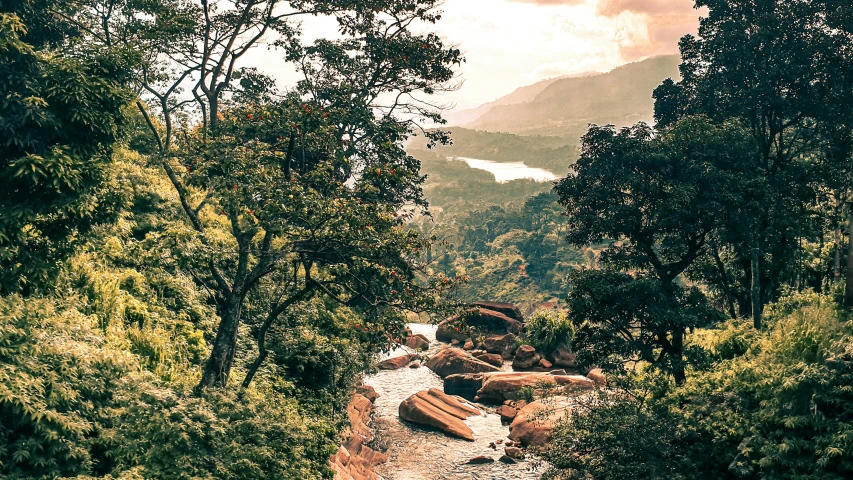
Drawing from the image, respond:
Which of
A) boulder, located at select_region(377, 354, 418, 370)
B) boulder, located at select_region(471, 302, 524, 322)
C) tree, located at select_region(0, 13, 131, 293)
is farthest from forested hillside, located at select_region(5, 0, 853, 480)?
boulder, located at select_region(471, 302, 524, 322)

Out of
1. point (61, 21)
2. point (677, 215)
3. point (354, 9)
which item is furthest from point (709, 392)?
point (61, 21)

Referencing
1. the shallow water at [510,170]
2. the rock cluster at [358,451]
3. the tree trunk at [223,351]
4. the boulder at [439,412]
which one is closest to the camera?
the tree trunk at [223,351]

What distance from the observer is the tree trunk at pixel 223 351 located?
36.0 ft

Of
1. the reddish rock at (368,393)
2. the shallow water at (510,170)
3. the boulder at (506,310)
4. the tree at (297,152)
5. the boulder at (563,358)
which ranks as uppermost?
the shallow water at (510,170)

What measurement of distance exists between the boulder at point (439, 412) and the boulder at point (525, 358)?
5.99m

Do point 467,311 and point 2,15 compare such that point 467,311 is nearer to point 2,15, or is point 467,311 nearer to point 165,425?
point 165,425

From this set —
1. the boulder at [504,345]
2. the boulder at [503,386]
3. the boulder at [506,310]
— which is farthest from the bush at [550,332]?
the boulder at [506,310]

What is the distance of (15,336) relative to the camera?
28.1 ft

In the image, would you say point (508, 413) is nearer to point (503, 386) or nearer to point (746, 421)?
point (503, 386)

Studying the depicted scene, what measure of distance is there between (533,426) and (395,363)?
14.1 metres

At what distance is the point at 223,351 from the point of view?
11.0 metres

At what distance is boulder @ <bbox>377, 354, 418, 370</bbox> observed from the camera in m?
32.7

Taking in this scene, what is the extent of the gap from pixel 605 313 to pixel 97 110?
13776 millimetres

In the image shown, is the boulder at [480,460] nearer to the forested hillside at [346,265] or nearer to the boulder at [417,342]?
the forested hillside at [346,265]
